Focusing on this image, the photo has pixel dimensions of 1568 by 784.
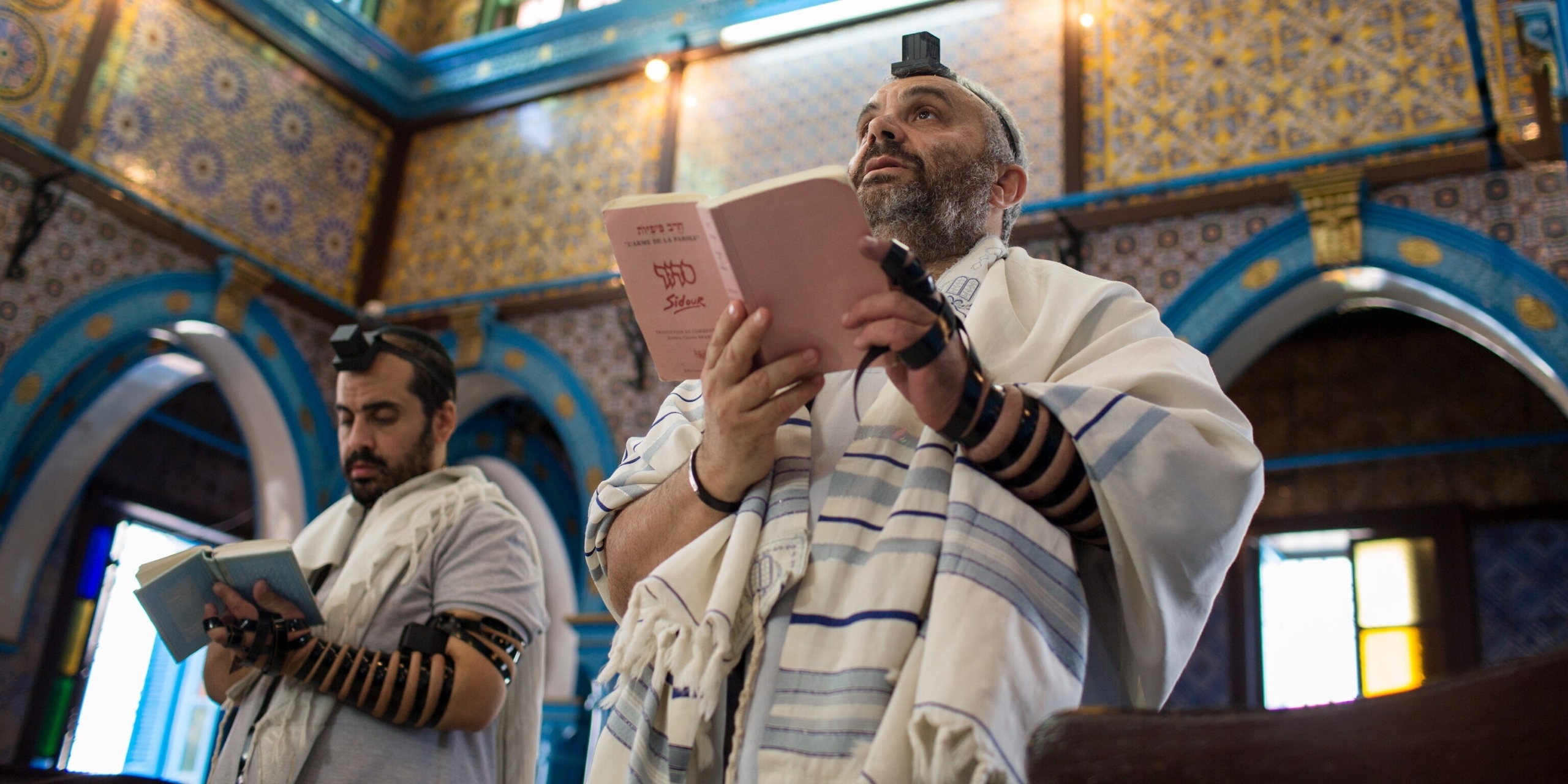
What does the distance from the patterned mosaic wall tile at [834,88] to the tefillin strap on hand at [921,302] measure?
4.40 meters

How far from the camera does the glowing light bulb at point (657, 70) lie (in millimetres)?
6695

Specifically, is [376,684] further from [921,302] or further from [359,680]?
[921,302]

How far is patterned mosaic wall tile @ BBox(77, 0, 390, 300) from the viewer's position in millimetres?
5852

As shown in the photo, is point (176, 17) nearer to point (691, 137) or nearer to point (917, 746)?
point (691, 137)

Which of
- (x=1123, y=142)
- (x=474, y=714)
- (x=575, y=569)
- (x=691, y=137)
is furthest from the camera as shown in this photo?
(x=575, y=569)

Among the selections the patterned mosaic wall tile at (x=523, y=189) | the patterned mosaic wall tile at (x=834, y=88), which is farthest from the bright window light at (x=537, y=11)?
the patterned mosaic wall tile at (x=834, y=88)

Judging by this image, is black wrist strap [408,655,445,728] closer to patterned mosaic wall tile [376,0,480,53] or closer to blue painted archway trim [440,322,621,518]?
blue painted archway trim [440,322,621,518]

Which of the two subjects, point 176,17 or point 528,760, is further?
point 176,17

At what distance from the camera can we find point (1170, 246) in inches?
205

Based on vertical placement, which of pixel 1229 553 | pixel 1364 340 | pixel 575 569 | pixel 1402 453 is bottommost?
pixel 1229 553

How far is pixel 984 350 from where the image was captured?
1507 millimetres

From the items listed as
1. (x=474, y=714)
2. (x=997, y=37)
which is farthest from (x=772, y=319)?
(x=997, y=37)

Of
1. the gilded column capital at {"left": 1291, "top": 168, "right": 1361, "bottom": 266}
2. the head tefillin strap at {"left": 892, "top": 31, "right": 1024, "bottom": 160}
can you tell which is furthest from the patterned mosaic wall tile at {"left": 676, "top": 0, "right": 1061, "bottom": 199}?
the head tefillin strap at {"left": 892, "top": 31, "right": 1024, "bottom": 160}

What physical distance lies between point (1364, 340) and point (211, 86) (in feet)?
21.5
